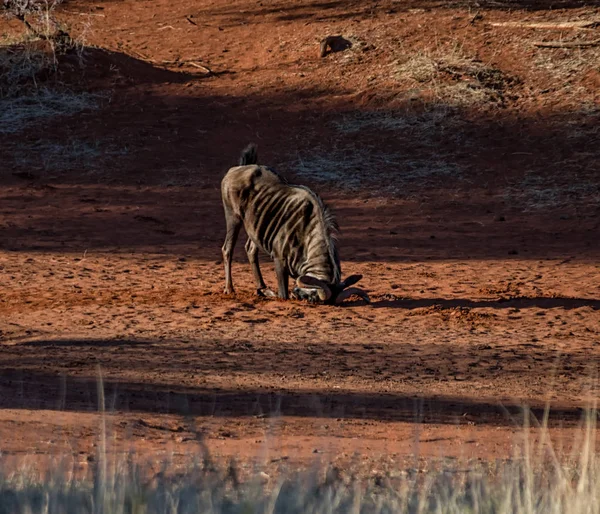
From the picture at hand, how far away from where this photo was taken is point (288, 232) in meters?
12.0

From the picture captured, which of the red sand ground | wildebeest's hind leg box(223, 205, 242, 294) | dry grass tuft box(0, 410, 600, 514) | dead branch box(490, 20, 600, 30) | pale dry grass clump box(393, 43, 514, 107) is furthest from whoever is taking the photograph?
dead branch box(490, 20, 600, 30)

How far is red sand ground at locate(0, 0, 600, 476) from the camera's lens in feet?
24.8

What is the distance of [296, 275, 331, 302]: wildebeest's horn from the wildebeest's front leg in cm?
42

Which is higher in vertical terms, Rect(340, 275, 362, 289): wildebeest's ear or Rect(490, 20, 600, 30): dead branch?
Rect(490, 20, 600, 30): dead branch

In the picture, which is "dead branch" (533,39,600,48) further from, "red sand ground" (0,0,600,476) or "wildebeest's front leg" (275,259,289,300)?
"wildebeest's front leg" (275,259,289,300)

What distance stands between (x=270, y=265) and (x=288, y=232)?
3.23 m

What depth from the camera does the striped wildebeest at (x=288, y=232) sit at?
1171 cm

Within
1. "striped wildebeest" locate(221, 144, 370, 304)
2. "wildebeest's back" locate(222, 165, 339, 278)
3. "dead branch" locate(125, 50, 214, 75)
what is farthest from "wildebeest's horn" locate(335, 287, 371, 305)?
"dead branch" locate(125, 50, 214, 75)

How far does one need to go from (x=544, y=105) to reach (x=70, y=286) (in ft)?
35.9

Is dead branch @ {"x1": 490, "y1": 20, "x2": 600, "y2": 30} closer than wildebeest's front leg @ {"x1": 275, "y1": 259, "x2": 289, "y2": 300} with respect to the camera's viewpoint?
No

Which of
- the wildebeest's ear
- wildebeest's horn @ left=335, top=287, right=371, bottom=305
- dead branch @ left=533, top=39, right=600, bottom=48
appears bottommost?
wildebeest's horn @ left=335, top=287, right=371, bottom=305

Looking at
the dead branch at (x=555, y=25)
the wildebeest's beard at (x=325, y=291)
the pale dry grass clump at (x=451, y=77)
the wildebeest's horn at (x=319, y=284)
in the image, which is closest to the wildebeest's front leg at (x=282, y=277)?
the wildebeest's beard at (x=325, y=291)

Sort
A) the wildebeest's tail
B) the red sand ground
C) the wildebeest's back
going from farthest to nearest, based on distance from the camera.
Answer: the wildebeest's tail, the wildebeest's back, the red sand ground

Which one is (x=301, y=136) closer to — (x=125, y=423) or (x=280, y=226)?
(x=280, y=226)
